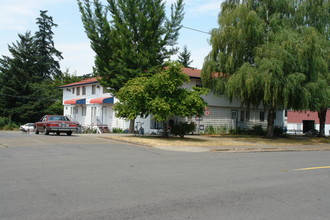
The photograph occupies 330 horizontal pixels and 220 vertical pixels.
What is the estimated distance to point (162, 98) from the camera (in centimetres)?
2094

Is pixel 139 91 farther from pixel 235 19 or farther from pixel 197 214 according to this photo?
pixel 197 214

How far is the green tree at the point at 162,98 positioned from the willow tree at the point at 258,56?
4.67m

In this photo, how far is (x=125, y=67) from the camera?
26.6 m

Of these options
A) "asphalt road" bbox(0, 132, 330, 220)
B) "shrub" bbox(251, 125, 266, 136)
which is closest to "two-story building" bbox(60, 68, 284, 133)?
"shrub" bbox(251, 125, 266, 136)

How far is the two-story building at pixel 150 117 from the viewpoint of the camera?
32438mm

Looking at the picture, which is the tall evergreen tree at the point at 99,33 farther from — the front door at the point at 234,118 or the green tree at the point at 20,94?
the green tree at the point at 20,94

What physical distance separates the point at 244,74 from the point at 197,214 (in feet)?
64.8

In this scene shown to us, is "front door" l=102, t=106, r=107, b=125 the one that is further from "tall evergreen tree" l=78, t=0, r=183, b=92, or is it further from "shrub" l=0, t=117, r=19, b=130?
"shrub" l=0, t=117, r=19, b=130

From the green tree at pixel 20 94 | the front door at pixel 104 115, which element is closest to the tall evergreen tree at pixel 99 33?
the front door at pixel 104 115

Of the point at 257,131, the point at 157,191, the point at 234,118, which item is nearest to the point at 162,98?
the point at 157,191

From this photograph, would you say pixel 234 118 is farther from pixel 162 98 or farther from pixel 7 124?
pixel 7 124

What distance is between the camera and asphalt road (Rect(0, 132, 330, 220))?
18.5 ft

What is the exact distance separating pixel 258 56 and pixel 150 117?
11.3 metres

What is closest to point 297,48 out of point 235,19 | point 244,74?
point 244,74
